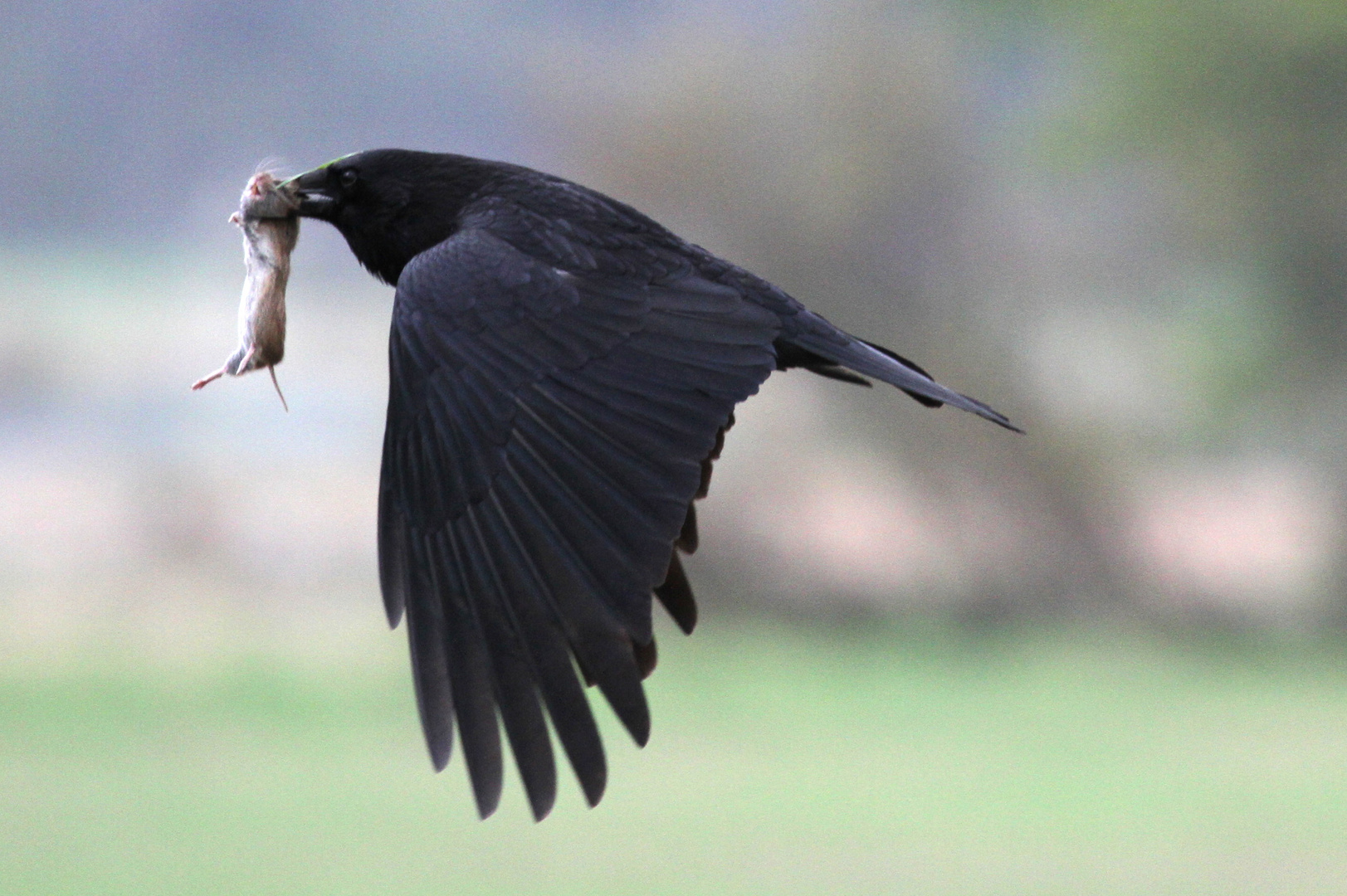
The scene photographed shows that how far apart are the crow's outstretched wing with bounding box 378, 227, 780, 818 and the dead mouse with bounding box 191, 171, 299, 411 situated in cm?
49

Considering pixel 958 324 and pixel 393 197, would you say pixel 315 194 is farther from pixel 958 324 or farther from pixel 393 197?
pixel 958 324

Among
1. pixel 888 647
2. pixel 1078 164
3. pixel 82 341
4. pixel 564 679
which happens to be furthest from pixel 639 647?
pixel 82 341

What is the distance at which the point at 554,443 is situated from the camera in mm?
3332

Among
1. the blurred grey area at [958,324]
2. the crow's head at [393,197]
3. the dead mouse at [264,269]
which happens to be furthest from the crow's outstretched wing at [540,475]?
the blurred grey area at [958,324]

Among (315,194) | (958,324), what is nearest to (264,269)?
(315,194)

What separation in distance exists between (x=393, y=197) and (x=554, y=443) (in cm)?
102

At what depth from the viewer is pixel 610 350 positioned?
347 cm

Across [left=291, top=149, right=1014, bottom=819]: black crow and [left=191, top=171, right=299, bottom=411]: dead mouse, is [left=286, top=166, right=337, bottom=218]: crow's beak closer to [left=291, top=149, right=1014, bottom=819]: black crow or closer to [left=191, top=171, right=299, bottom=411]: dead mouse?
[left=191, top=171, right=299, bottom=411]: dead mouse

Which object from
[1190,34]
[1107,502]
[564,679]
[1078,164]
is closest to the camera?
[564,679]

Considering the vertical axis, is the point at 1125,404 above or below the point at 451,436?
above

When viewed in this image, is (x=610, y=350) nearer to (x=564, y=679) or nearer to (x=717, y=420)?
(x=717, y=420)

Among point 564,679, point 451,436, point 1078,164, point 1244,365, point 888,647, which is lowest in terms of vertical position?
point 564,679

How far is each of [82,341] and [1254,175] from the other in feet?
50.6

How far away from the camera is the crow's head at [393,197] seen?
160 inches
